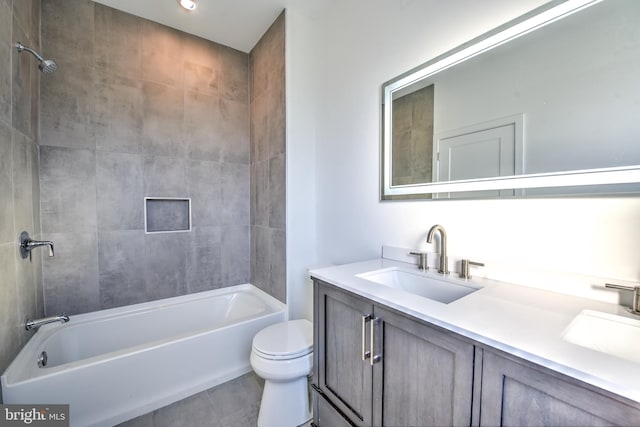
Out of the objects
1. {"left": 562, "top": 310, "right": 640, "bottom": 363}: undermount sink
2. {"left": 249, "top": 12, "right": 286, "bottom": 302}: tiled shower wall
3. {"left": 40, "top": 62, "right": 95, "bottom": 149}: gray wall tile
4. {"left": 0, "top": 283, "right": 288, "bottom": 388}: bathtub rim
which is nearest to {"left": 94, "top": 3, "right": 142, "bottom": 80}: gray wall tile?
{"left": 40, "top": 62, "right": 95, "bottom": 149}: gray wall tile

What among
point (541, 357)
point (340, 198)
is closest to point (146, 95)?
point (340, 198)

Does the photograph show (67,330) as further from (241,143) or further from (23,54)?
(241,143)

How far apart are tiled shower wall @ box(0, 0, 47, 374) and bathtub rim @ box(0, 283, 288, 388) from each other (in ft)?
0.20

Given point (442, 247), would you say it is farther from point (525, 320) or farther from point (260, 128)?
point (260, 128)

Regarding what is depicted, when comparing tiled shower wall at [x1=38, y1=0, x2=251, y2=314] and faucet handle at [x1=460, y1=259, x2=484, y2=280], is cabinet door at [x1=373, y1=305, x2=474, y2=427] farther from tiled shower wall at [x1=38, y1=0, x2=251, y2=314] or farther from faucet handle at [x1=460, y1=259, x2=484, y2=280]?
tiled shower wall at [x1=38, y1=0, x2=251, y2=314]

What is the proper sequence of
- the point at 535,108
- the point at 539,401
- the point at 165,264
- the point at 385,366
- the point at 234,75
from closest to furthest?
the point at 539,401 → the point at 385,366 → the point at 535,108 → the point at 165,264 → the point at 234,75

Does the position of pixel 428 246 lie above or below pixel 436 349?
above

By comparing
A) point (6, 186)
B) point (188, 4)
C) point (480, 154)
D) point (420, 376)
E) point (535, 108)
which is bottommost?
point (420, 376)

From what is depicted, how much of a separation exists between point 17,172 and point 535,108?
8.44 feet

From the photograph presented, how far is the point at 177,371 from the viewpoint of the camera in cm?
167

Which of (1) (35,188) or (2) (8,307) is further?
(1) (35,188)

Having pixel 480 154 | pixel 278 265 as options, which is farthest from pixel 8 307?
pixel 480 154

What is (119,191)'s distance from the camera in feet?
6.80

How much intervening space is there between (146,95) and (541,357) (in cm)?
286
